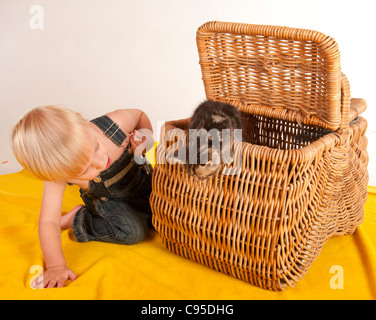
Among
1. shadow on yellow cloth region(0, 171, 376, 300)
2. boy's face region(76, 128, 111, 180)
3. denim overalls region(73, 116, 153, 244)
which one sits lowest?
shadow on yellow cloth region(0, 171, 376, 300)

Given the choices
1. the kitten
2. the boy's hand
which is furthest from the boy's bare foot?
the kitten

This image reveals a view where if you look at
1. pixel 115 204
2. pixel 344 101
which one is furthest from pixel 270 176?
pixel 115 204

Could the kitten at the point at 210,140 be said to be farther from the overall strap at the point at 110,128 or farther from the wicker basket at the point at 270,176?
the overall strap at the point at 110,128

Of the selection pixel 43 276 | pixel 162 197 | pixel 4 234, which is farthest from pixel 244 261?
pixel 4 234

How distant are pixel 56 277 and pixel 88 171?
1.04 ft

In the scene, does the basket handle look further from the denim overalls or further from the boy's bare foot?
the boy's bare foot

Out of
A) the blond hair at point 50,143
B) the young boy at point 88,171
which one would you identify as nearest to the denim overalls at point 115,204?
the young boy at point 88,171

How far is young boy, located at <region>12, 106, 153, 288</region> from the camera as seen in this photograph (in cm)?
105

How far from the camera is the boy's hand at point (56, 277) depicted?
3.76ft

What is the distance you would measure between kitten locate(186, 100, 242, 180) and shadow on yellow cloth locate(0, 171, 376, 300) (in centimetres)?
32

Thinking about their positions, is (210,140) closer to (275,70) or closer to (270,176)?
(270,176)

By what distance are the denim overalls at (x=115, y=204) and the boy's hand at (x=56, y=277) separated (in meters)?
0.21

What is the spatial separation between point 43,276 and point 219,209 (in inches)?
21.8

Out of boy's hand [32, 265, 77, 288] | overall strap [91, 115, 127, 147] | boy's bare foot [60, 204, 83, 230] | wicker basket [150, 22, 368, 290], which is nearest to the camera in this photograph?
wicker basket [150, 22, 368, 290]
